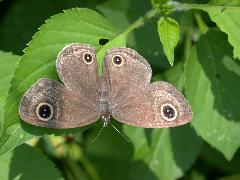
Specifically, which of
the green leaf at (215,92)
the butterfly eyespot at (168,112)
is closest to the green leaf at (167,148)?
the green leaf at (215,92)

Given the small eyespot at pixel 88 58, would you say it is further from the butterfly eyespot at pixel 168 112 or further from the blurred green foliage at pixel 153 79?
the butterfly eyespot at pixel 168 112

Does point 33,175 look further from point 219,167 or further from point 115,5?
point 219,167

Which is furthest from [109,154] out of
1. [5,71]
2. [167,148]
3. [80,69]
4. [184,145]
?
[80,69]

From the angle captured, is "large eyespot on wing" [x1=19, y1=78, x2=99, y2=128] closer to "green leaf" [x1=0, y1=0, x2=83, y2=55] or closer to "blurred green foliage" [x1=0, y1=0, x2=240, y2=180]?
"blurred green foliage" [x1=0, y1=0, x2=240, y2=180]

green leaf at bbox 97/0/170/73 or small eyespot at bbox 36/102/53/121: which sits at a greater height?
small eyespot at bbox 36/102/53/121

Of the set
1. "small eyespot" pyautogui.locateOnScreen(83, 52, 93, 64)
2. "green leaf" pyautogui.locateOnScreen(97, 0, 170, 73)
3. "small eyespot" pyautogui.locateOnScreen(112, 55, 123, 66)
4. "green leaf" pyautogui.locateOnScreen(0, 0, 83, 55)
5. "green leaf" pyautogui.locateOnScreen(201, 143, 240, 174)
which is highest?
"small eyespot" pyautogui.locateOnScreen(83, 52, 93, 64)

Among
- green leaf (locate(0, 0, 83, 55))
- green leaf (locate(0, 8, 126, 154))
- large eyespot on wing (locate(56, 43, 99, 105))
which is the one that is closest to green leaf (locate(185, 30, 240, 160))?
green leaf (locate(0, 8, 126, 154))

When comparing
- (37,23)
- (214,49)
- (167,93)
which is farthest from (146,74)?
(37,23)
